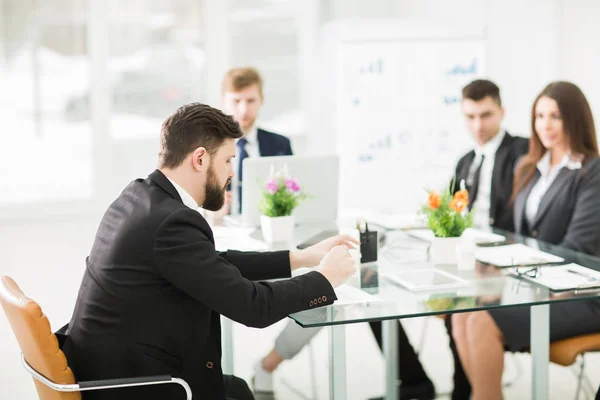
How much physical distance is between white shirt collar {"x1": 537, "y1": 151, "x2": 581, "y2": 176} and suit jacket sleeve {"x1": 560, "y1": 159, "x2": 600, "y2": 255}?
87 millimetres

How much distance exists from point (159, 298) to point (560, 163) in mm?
2192

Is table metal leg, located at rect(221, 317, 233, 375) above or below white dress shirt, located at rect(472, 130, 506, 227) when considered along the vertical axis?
below

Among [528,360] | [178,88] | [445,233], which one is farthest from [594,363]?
[178,88]

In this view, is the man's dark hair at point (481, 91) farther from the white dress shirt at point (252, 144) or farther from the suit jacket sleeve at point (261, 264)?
the suit jacket sleeve at point (261, 264)

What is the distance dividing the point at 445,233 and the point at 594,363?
1.78m

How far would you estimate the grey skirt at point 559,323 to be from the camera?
2.89 metres

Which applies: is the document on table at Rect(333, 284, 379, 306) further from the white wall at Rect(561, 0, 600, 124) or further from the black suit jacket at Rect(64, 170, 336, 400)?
the white wall at Rect(561, 0, 600, 124)

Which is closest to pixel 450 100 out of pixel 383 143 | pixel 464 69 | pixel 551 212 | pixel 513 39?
pixel 464 69

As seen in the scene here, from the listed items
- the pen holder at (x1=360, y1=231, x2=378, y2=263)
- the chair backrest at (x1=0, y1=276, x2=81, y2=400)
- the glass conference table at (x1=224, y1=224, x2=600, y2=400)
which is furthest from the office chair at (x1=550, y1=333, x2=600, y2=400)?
the chair backrest at (x1=0, y1=276, x2=81, y2=400)

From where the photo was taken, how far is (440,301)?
2342 mm

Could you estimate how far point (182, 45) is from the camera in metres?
5.74

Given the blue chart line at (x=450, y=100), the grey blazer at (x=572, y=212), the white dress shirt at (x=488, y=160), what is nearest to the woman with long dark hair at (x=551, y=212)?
the grey blazer at (x=572, y=212)

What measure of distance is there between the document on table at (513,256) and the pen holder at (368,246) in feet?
1.27

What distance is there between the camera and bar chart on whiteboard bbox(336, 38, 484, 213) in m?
5.33
